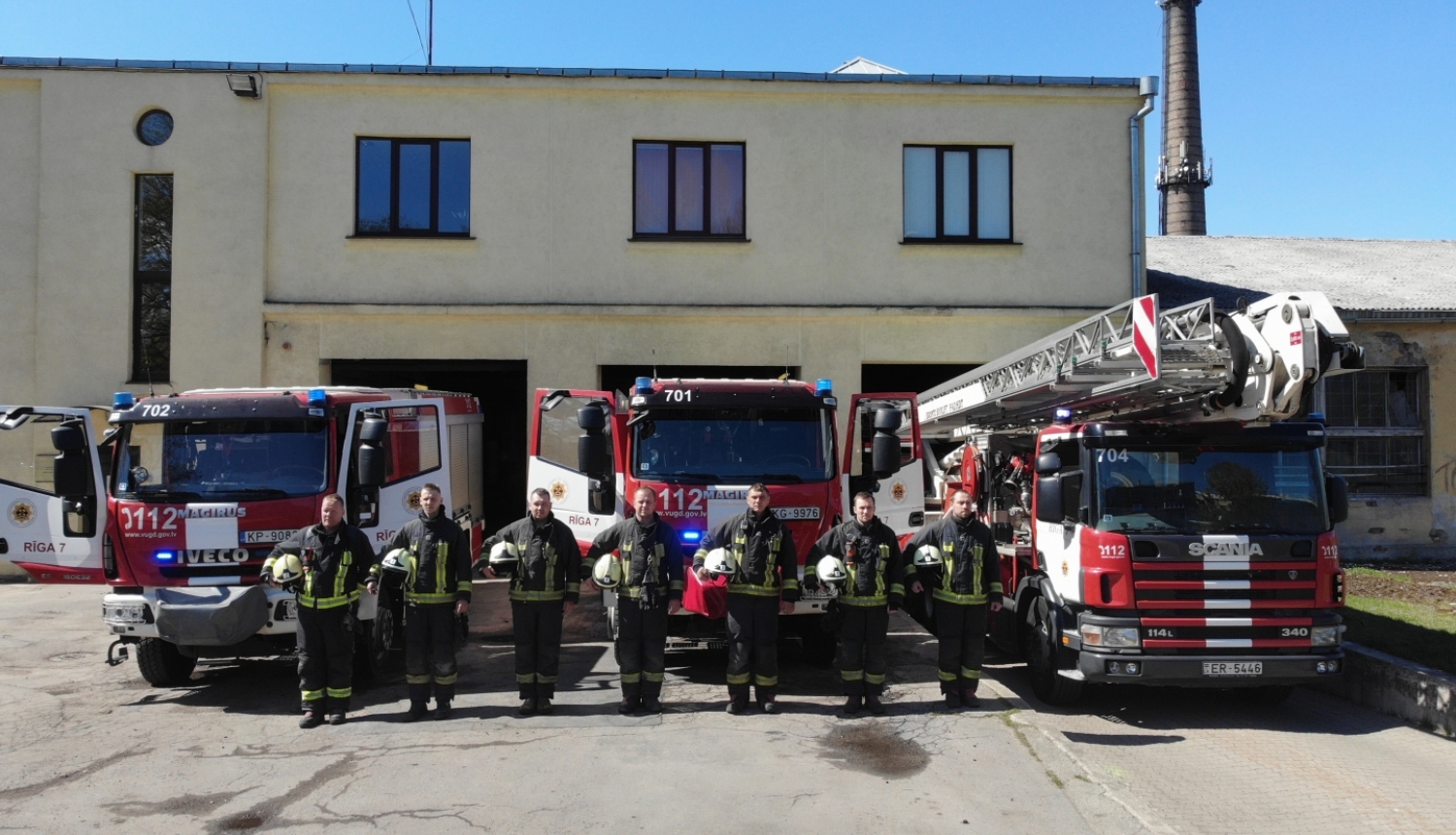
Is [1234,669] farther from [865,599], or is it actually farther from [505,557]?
[505,557]

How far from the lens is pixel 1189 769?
6.53 m

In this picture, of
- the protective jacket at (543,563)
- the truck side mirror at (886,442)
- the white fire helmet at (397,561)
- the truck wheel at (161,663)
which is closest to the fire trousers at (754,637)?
the protective jacket at (543,563)

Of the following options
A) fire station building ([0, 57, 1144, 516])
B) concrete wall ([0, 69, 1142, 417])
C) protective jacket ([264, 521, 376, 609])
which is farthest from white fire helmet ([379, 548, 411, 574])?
concrete wall ([0, 69, 1142, 417])

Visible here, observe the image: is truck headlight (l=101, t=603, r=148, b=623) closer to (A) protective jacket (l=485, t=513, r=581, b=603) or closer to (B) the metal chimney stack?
(A) protective jacket (l=485, t=513, r=581, b=603)

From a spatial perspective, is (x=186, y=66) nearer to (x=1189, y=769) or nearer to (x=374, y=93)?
(x=374, y=93)

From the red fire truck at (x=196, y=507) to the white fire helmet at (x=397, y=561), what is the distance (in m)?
0.81

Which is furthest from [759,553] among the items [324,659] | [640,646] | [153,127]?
[153,127]

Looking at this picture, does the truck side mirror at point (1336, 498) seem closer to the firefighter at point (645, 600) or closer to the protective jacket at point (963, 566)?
the protective jacket at point (963, 566)

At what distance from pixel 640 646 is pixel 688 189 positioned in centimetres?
939

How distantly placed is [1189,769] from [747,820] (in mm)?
2958

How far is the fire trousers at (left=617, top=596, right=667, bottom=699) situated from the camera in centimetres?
780

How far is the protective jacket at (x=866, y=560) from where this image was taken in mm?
7809

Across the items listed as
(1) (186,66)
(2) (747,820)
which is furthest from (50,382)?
(2) (747,820)

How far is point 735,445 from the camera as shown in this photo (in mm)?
8984
